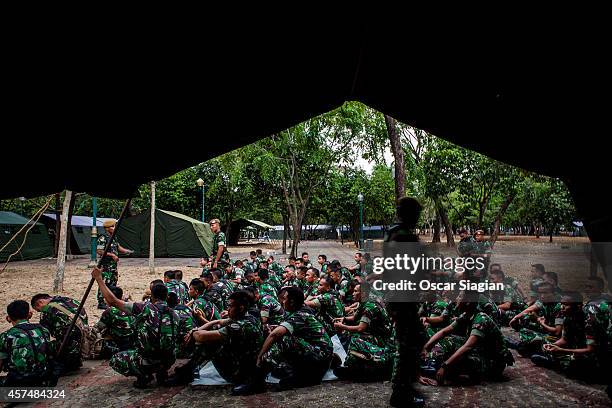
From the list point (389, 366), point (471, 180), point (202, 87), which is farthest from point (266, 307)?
point (471, 180)

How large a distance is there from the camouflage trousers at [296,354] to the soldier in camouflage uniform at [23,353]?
2329 mm

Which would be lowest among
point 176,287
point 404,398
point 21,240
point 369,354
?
point 404,398

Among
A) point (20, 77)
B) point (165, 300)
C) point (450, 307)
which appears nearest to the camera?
point (20, 77)

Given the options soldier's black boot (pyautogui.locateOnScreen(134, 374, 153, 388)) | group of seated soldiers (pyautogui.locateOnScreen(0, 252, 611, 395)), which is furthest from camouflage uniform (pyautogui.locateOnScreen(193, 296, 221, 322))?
soldier's black boot (pyautogui.locateOnScreen(134, 374, 153, 388))

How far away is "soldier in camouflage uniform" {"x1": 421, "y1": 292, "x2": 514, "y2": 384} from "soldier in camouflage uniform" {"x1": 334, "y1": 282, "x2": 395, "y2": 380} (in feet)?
1.73

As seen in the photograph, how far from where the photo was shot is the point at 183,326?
479 centimetres

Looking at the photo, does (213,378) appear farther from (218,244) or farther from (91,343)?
(218,244)

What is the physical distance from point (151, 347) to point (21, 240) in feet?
68.7

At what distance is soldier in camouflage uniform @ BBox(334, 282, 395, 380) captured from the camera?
15.0ft

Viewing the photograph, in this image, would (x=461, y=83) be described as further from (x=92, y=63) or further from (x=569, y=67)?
(x=92, y=63)

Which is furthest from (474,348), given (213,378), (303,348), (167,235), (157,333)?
(167,235)

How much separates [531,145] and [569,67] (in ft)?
4.80

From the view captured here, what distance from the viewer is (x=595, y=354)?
434cm

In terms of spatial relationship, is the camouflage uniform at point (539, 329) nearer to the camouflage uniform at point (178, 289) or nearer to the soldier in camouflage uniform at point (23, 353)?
the camouflage uniform at point (178, 289)
